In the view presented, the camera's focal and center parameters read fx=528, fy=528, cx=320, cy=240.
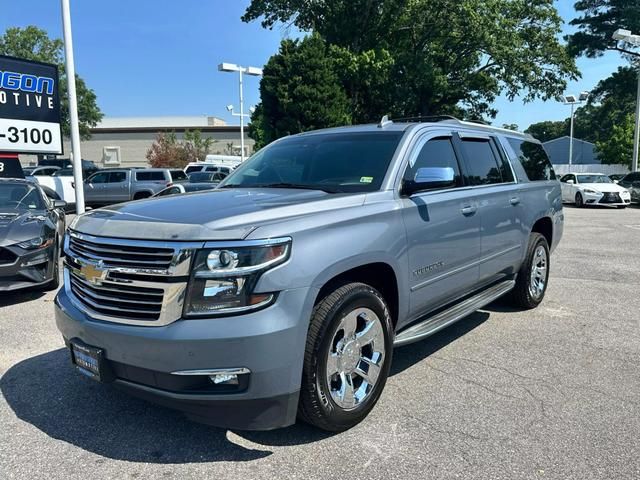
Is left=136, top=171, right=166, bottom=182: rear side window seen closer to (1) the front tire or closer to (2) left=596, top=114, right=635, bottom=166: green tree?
(1) the front tire

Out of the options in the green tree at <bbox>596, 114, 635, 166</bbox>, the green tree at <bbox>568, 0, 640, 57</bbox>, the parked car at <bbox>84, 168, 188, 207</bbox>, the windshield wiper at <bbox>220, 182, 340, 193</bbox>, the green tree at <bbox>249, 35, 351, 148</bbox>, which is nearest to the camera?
the windshield wiper at <bbox>220, 182, 340, 193</bbox>

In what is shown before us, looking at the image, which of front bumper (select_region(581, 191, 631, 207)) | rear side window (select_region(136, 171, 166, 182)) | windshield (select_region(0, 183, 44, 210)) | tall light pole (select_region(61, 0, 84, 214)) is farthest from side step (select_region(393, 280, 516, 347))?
front bumper (select_region(581, 191, 631, 207))

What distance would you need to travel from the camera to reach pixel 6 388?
12.9 feet

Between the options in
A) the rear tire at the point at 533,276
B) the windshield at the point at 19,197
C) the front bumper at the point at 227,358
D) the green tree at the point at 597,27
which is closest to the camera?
the front bumper at the point at 227,358

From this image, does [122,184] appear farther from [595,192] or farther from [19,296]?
[595,192]

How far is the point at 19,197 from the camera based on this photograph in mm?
7859

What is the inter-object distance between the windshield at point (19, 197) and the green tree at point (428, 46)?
17.4 m

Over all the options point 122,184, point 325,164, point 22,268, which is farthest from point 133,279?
point 122,184

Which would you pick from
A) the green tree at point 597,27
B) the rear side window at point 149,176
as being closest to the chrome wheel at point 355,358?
the rear side window at point 149,176

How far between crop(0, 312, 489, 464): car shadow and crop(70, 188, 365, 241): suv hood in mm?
1241

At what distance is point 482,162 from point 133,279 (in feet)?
11.4

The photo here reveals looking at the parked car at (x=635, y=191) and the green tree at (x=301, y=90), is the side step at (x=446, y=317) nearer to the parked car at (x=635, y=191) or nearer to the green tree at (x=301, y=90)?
the green tree at (x=301, y=90)

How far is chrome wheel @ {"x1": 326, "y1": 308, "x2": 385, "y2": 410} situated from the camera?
314cm

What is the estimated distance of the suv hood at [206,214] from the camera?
9.04 ft
